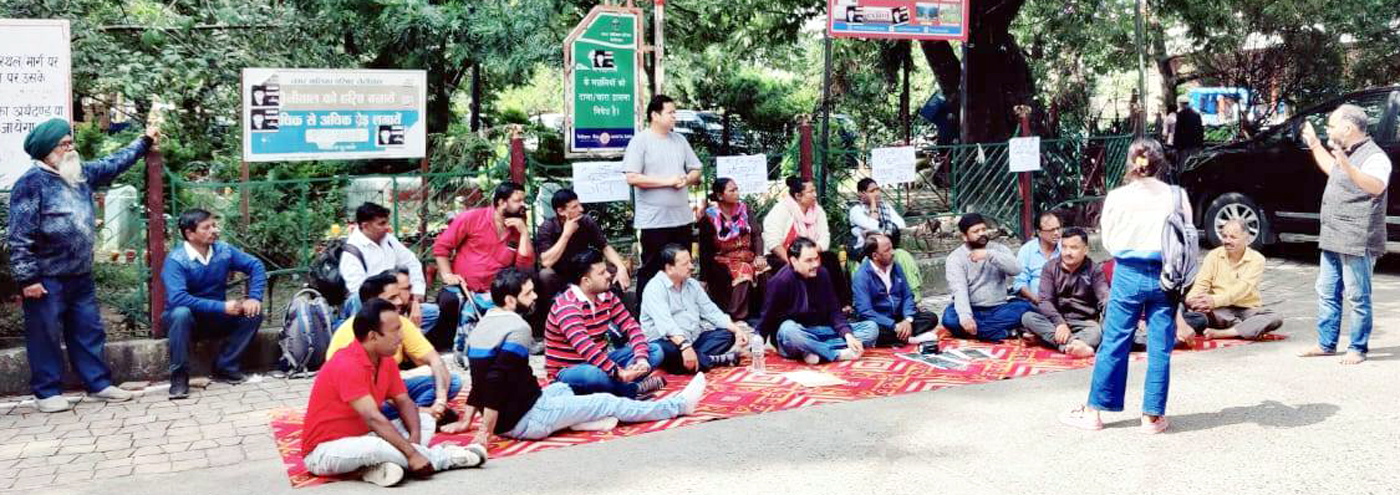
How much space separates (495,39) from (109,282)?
336cm

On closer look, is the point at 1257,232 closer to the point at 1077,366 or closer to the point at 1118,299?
the point at 1077,366

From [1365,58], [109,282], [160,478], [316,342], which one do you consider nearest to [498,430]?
[160,478]

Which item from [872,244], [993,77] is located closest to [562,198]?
[872,244]

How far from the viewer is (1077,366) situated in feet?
25.4

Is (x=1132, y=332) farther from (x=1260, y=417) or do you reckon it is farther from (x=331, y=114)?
(x=331, y=114)

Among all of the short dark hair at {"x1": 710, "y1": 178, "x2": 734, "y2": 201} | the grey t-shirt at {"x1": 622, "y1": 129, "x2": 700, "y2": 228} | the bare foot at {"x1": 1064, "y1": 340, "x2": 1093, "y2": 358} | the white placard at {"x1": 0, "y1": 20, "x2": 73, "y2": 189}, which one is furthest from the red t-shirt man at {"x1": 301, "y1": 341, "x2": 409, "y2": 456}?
the bare foot at {"x1": 1064, "y1": 340, "x2": 1093, "y2": 358}

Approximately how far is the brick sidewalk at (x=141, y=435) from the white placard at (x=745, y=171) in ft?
11.6

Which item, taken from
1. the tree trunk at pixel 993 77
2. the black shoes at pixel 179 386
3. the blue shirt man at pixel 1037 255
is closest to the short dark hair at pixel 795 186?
the blue shirt man at pixel 1037 255

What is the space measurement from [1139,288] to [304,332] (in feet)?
15.7

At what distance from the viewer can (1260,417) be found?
6246 mm

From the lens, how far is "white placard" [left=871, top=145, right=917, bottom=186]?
10.6 meters

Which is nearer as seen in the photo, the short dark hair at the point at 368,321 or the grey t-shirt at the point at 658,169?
the short dark hair at the point at 368,321

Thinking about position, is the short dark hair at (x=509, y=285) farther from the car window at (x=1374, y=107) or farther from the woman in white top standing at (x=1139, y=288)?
the car window at (x=1374, y=107)

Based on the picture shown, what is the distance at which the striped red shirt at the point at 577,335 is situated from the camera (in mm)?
6777
